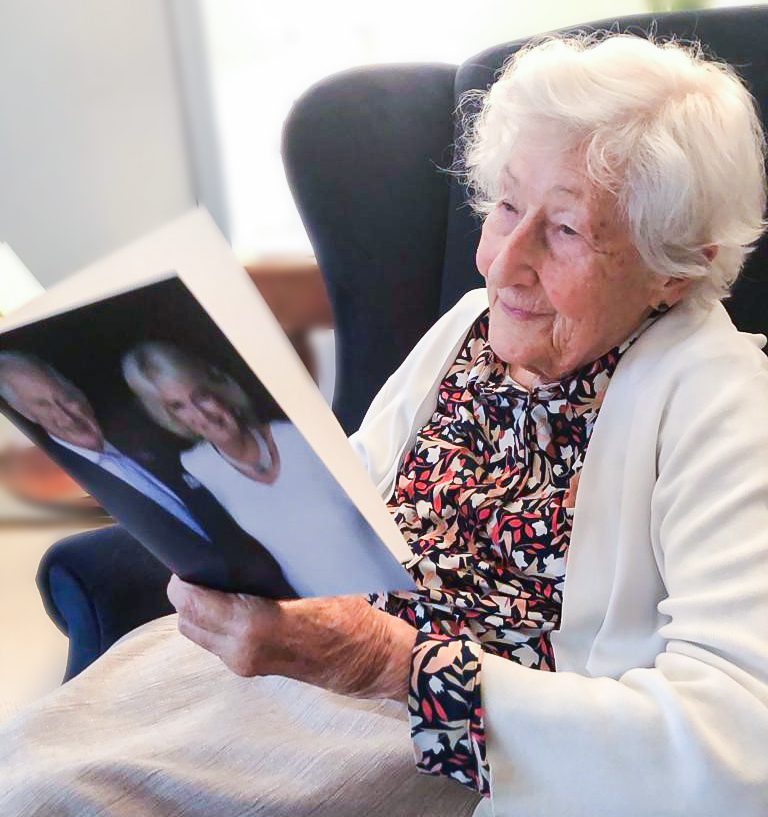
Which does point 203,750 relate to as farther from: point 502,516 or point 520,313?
point 520,313

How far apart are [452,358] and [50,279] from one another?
5.25ft

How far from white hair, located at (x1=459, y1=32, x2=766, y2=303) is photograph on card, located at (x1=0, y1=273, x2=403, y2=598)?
0.45 m

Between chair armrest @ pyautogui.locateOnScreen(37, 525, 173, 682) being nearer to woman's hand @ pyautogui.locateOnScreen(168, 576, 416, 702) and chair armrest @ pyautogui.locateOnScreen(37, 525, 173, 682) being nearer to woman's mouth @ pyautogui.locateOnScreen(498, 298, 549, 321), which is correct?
woman's hand @ pyautogui.locateOnScreen(168, 576, 416, 702)

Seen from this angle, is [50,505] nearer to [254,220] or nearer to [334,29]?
[254,220]

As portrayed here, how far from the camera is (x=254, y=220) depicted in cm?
218

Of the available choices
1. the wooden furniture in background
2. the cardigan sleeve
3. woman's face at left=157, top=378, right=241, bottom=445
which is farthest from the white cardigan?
the wooden furniture in background

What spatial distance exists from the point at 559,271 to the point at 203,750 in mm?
596

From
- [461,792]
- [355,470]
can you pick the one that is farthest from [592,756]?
[355,470]

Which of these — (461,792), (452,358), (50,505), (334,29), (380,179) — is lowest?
(50,505)

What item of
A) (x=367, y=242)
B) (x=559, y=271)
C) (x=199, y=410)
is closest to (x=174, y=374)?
(x=199, y=410)

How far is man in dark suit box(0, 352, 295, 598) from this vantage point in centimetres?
58

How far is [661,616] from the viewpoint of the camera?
839mm

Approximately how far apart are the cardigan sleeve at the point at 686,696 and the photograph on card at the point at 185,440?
212 mm

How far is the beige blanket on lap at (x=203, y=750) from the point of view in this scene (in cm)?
80
